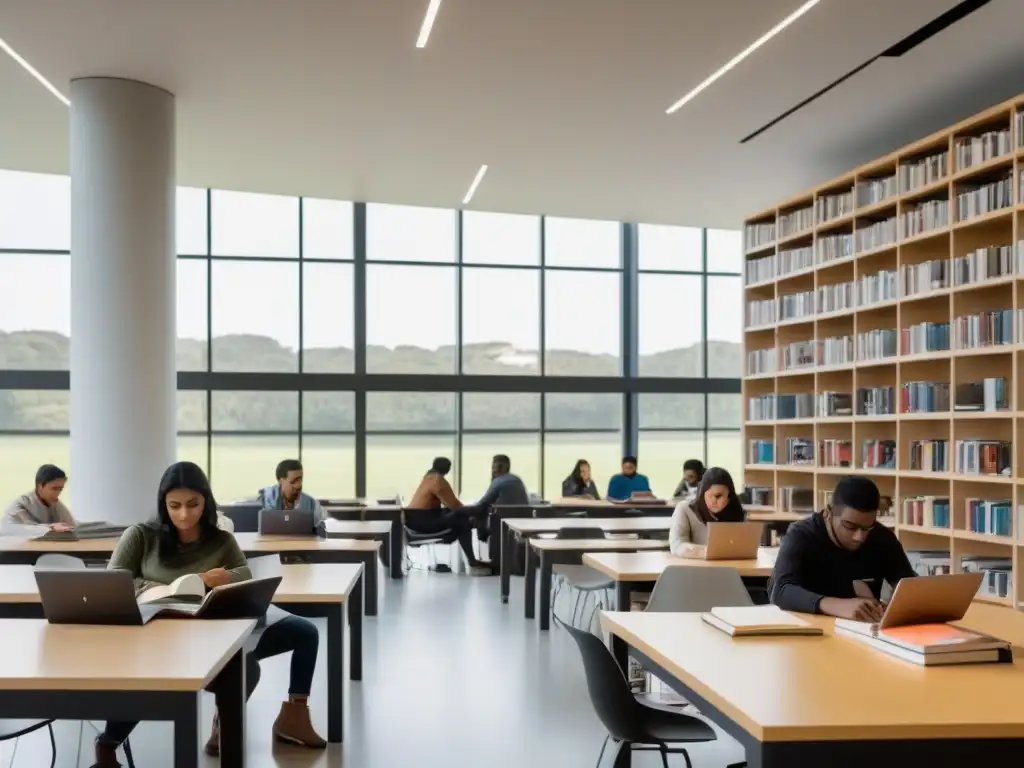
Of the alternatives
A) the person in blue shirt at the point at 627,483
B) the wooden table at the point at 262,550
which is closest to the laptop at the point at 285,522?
the wooden table at the point at 262,550

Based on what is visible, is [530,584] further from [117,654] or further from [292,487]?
[117,654]

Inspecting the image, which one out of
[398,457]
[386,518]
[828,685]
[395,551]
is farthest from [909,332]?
A: [398,457]

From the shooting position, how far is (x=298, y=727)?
4.67 meters

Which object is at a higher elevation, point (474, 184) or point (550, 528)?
point (474, 184)

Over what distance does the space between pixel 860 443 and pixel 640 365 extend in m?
5.81

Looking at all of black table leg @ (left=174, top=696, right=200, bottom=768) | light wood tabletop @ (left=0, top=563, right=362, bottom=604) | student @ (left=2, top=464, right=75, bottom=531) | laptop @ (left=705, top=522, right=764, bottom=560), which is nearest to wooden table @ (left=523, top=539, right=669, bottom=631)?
laptop @ (left=705, top=522, right=764, bottom=560)

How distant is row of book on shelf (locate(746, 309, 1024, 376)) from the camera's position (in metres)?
7.35

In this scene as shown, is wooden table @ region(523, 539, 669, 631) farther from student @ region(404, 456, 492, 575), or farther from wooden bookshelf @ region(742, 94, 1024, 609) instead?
student @ region(404, 456, 492, 575)

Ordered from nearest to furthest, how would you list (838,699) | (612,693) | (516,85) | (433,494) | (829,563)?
(838,699)
(612,693)
(829,563)
(516,85)
(433,494)

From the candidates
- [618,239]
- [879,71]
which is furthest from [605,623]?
[618,239]

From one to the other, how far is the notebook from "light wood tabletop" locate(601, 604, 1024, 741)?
0.03 metres

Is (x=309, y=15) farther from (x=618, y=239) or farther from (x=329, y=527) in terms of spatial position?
(x=618, y=239)

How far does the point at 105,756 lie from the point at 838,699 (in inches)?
107

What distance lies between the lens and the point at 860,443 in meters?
9.36
